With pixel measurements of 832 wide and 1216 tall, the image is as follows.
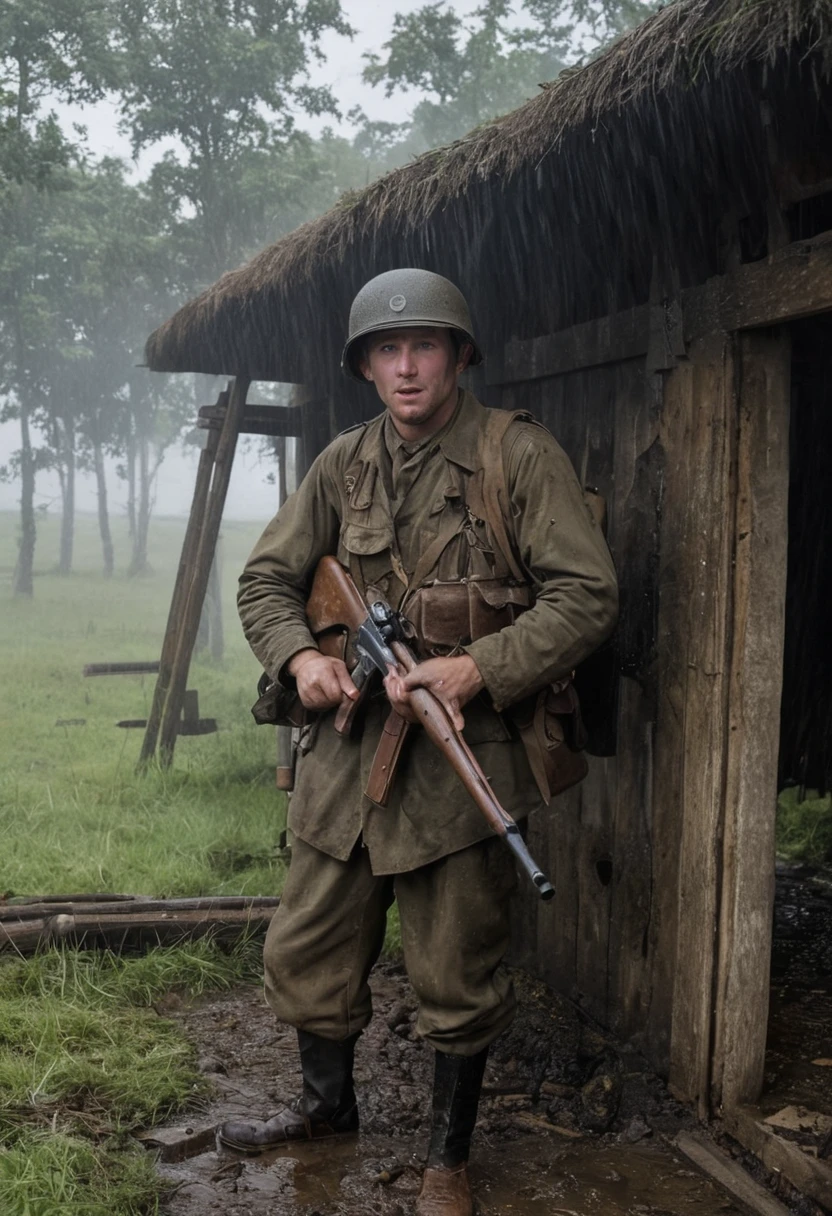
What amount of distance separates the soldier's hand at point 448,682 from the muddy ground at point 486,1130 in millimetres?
1366

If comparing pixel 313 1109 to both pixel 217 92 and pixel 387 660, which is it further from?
pixel 217 92

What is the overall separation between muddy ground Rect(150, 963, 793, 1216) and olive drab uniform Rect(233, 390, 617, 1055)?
17.1 inches

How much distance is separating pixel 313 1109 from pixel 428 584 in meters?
1.63

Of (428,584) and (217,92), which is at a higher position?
(217,92)

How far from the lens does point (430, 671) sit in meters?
3.00

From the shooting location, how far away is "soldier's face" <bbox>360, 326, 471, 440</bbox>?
3281 millimetres

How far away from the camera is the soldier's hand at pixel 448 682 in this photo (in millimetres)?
2990

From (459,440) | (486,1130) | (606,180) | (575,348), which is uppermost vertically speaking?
(606,180)

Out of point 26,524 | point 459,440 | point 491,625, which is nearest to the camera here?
point 491,625

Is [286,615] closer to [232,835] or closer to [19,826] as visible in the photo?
[232,835]

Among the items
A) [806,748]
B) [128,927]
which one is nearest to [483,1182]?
[128,927]

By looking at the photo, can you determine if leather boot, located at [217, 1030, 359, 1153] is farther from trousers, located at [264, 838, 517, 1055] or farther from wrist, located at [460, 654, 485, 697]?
wrist, located at [460, 654, 485, 697]

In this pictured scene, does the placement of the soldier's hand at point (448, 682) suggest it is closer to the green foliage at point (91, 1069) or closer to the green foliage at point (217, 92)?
the green foliage at point (91, 1069)

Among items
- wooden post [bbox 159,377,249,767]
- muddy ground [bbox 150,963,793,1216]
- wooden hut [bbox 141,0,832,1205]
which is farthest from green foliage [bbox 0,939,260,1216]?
wooden post [bbox 159,377,249,767]
